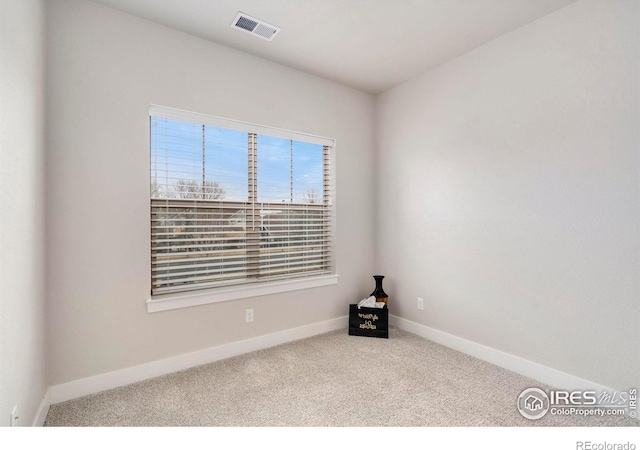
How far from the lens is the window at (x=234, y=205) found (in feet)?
8.59

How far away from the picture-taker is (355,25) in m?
2.54

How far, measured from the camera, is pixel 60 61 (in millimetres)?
2178

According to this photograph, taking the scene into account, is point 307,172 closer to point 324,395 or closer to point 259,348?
point 259,348

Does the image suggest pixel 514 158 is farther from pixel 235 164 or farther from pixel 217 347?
pixel 217 347

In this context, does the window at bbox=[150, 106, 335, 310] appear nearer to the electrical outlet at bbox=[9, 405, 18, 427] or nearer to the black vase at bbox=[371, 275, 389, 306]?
the black vase at bbox=[371, 275, 389, 306]

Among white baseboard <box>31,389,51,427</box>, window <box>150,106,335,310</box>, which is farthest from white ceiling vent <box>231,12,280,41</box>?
white baseboard <box>31,389,51,427</box>

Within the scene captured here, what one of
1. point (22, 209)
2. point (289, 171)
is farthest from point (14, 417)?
point (289, 171)

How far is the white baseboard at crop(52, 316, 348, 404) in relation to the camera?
7.26ft

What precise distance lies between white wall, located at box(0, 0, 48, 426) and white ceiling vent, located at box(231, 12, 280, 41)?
3.95 feet

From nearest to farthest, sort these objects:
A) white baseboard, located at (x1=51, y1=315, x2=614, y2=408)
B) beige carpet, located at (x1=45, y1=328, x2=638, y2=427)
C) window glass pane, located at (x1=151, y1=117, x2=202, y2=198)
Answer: beige carpet, located at (x1=45, y1=328, x2=638, y2=427)
white baseboard, located at (x1=51, y1=315, x2=614, y2=408)
window glass pane, located at (x1=151, y1=117, x2=202, y2=198)

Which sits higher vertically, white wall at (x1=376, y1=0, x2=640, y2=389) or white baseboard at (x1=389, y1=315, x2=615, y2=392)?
white wall at (x1=376, y1=0, x2=640, y2=389)

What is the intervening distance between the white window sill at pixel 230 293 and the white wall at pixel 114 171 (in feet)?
0.21

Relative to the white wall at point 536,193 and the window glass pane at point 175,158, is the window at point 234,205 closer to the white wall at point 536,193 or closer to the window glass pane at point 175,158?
the window glass pane at point 175,158
